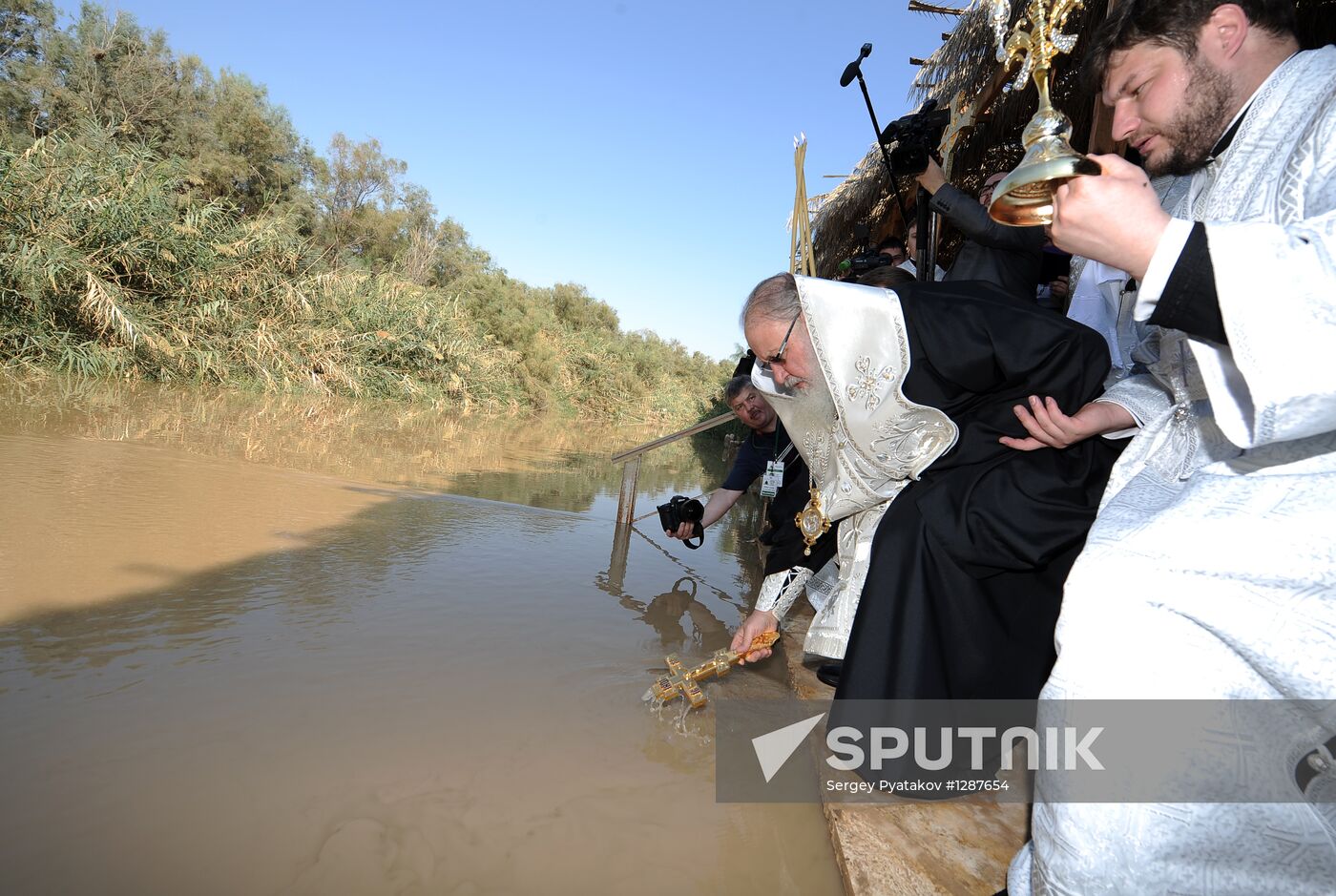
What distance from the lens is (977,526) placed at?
5.65 feet

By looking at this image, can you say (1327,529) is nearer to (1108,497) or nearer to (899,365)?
(1108,497)

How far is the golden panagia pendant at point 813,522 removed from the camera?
2.22m

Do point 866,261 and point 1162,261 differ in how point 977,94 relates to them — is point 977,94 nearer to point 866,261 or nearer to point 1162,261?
point 866,261

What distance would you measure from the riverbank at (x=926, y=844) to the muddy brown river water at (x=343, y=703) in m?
0.15

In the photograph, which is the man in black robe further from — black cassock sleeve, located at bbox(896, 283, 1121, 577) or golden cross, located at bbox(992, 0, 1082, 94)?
golden cross, located at bbox(992, 0, 1082, 94)

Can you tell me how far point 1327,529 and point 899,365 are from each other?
1007mm

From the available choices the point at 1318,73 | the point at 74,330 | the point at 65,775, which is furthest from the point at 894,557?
the point at 74,330

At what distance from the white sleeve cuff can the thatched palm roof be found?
2302 millimetres

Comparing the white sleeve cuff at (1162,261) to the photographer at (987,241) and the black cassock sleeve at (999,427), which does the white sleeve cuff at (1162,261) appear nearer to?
the black cassock sleeve at (999,427)

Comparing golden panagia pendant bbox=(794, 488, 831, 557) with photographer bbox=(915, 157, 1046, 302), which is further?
photographer bbox=(915, 157, 1046, 302)

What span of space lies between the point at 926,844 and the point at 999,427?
104 centimetres

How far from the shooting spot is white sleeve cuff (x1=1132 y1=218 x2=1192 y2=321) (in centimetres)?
98

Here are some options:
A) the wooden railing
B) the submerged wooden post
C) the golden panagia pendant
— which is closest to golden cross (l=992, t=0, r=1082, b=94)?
the golden panagia pendant

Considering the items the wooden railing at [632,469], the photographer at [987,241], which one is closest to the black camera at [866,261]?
the photographer at [987,241]
